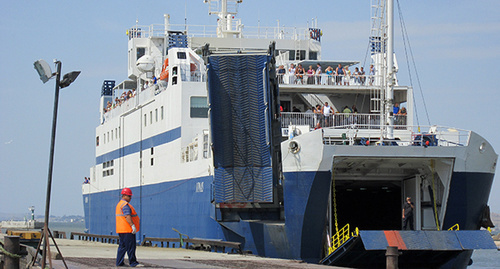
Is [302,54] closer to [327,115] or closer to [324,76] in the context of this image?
[324,76]

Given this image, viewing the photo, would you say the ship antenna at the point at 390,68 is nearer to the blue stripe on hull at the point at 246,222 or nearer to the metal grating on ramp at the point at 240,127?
the blue stripe on hull at the point at 246,222

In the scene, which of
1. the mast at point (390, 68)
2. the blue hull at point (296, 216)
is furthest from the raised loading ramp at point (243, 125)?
the mast at point (390, 68)

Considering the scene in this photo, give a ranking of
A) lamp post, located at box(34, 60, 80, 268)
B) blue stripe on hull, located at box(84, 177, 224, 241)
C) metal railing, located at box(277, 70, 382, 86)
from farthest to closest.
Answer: metal railing, located at box(277, 70, 382, 86), blue stripe on hull, located at box(84, 177, 224, 241), lamp post, located at box(34, 60, 80, 268)

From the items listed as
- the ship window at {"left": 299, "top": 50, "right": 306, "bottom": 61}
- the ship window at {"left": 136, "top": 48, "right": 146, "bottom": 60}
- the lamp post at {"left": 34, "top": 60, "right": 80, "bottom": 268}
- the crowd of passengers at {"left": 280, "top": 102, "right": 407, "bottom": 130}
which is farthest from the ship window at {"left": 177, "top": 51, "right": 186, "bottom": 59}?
the lamp post at {"left": 34, "top": 60, "right": 80, "bottom": 268}

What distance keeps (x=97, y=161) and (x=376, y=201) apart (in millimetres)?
19521

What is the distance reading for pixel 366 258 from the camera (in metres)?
18.5

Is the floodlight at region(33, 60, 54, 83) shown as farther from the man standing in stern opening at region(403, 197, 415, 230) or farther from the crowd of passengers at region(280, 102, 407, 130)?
the crowd of passengers at region(280, 102, 407, 130)

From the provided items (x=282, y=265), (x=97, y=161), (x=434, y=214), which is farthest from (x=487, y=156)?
(x=97, y=161)

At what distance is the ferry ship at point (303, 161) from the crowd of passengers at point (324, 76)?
0.15ft

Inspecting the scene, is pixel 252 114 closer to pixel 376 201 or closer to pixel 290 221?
pixel 290 221

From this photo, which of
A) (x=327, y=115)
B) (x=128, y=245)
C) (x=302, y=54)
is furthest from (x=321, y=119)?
(x=128, y=245)

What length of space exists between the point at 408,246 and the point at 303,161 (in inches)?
124

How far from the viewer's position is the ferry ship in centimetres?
1867

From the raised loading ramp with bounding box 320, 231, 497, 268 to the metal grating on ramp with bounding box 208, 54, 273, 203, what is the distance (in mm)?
3240
